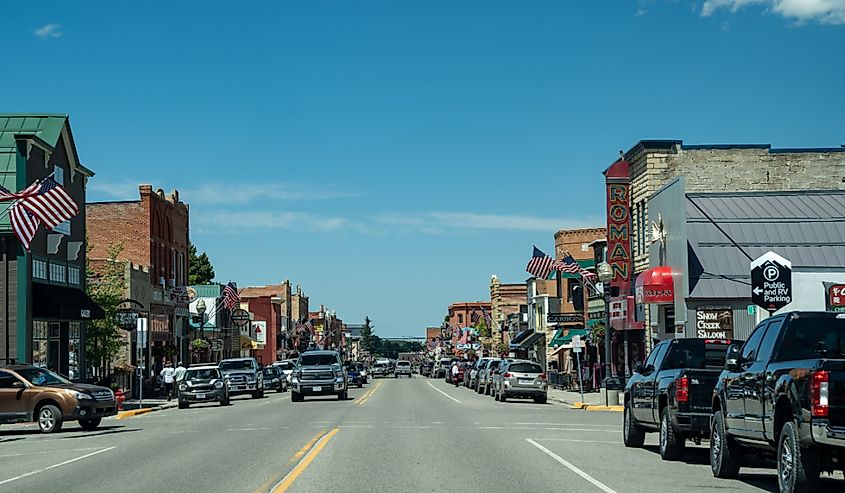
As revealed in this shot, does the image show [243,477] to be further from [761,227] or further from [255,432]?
[761,227]

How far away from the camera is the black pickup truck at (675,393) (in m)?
16.8

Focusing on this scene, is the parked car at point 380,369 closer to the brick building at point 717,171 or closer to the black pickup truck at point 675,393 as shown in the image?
the brick building at point 717,171

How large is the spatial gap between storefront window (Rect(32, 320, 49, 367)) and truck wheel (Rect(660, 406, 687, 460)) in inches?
1193

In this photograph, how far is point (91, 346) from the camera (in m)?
50.9

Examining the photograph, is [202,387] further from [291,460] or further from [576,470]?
[576,470]

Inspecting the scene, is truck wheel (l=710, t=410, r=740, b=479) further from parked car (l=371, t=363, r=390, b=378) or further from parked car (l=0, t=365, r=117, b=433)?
parked car (l=371, t=363, r=390, b=378)

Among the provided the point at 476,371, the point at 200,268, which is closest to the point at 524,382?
the point at 476,371

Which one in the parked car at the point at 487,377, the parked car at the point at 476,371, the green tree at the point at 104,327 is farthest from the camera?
the parked car at the point at 476,371

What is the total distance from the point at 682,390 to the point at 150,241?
53.7 meters

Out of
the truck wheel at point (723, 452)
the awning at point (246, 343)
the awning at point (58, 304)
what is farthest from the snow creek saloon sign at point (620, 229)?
the awning at point (246, 343)

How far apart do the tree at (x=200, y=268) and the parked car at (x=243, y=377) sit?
2178 inches

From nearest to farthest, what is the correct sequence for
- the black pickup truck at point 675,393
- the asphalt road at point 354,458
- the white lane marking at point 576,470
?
the white lane marking at point 576,470, the asphalt road at point 354,458, the black pickup truck at point 675,393

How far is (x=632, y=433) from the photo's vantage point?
20.1m

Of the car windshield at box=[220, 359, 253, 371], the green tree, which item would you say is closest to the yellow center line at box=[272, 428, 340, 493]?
the green tree
